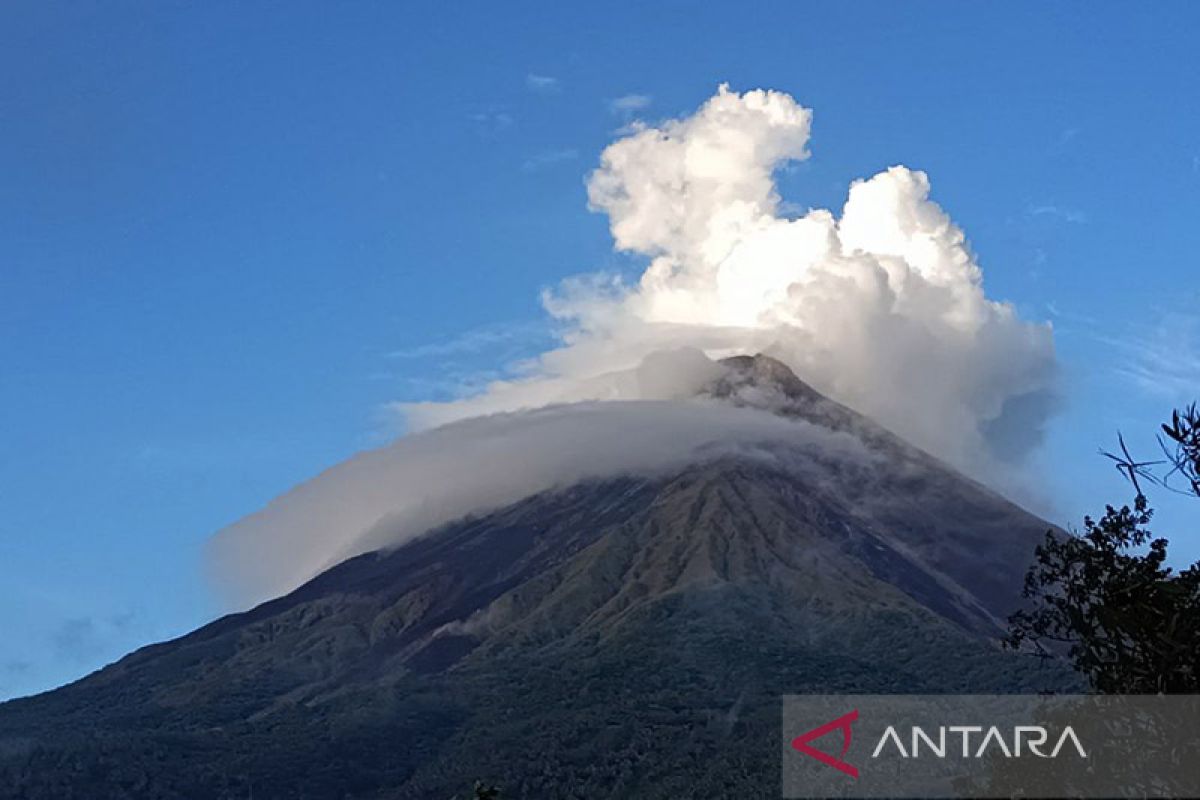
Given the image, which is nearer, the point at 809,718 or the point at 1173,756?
the point at 1173,756

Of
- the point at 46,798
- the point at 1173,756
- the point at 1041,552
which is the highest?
the point at 46,798

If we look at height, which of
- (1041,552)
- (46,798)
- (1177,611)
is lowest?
(1177,611)

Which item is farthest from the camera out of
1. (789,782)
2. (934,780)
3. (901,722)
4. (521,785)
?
(521,785)

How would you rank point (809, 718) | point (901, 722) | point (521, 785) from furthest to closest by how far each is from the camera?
1. point (521, 785)
2. point (809, 718)
3. point (901, 722)

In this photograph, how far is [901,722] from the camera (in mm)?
108062

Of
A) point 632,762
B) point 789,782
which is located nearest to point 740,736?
point 632,762

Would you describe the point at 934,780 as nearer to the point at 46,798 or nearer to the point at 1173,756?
the point at 1173,756

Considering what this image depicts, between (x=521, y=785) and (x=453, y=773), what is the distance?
47.1 feet

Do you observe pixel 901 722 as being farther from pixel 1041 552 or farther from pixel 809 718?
pixel 1041 552

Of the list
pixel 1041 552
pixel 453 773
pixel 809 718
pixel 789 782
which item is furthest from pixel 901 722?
A: pixel 453 773

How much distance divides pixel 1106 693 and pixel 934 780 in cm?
2989

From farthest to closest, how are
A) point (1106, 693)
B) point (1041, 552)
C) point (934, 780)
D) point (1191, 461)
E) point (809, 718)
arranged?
point (809, 718) → point (934, 780) → point (1041, 552) → point (1106, 693) → point (1191, 461)

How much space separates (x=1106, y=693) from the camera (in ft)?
103

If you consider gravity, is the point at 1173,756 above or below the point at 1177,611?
below
